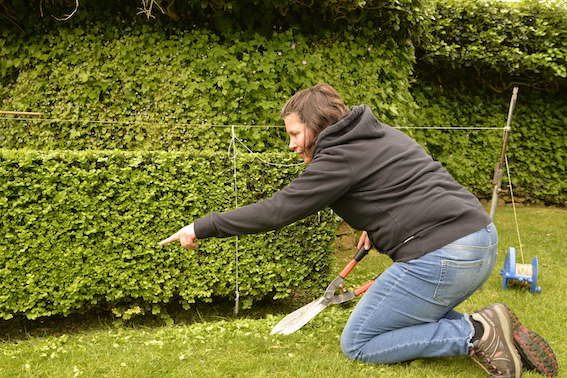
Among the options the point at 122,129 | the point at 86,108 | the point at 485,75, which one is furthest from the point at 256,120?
the point at 485,75

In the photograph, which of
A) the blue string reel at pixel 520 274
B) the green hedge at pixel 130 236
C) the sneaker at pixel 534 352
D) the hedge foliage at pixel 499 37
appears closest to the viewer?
the sneaker at pixel 534 352

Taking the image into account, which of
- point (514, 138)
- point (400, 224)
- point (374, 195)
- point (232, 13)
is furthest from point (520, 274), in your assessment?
point (514, 138)

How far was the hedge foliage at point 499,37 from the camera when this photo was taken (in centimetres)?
797

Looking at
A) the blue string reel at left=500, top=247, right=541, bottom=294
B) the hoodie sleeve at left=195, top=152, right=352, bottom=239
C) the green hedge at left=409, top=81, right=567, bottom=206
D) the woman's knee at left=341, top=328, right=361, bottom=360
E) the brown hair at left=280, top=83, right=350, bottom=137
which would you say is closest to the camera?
the hoodie sleeve at left=195, top=152, right=352, bottom=239

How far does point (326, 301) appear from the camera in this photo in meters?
3.22

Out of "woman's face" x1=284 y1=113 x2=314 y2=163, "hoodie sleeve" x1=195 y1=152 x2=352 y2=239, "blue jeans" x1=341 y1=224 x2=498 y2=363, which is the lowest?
"blue jeans" x1=341 y1=224 x2=498 y2=363

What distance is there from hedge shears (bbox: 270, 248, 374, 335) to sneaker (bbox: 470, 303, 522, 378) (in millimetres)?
719

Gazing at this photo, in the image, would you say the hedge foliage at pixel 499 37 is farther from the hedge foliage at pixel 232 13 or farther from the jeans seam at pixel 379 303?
the jeans seam at pixel 379 303

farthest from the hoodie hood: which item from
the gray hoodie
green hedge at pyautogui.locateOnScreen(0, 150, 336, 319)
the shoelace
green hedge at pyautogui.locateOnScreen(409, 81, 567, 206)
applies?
green hedge at pyautogui.locateOnScreen(409, 81, 567, 206)

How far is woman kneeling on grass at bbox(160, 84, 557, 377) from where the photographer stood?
102 inches

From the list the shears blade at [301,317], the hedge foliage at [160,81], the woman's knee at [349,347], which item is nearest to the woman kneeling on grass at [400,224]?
the woman's knee at [349,347]

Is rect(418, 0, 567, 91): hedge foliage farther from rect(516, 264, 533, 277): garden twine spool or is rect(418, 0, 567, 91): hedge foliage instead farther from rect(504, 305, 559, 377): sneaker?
rect(504, 305, 559, 377): sneaker

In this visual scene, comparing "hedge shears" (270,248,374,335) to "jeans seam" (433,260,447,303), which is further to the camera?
"hedge shears" (270,248,374,335)

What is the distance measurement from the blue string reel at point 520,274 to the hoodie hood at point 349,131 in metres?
2.66
